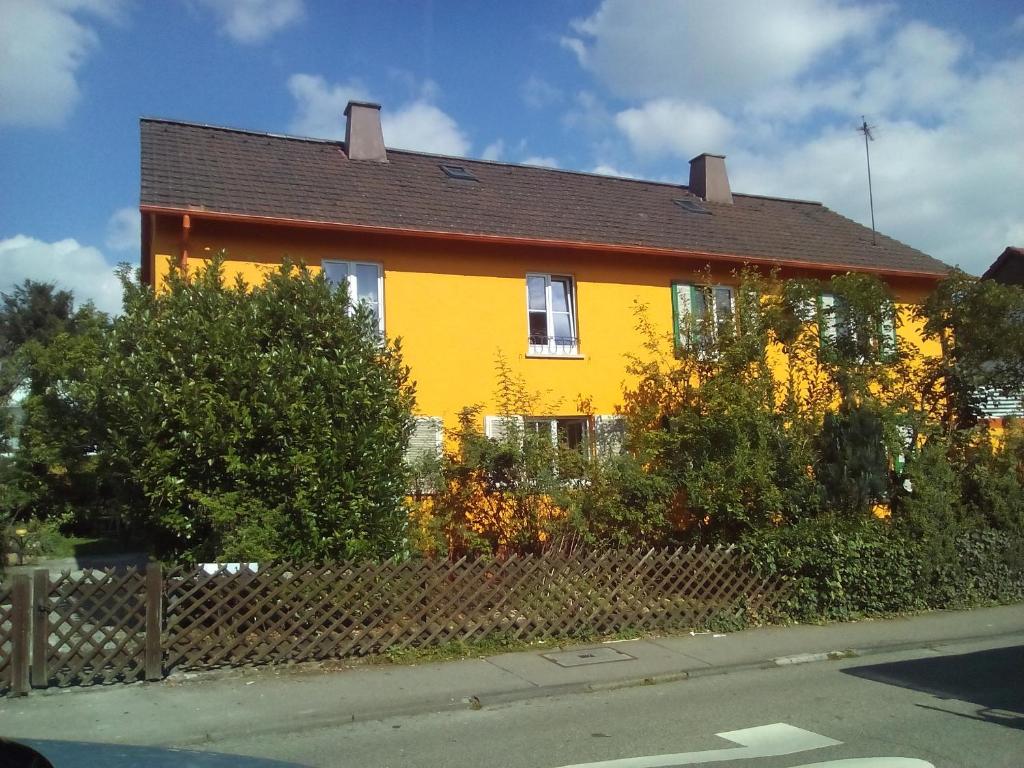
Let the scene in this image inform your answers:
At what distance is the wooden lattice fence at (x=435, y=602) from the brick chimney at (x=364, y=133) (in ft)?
31.1

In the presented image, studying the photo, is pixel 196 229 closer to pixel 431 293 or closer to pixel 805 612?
pixel 431 293

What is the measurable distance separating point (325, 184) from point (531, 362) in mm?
4685

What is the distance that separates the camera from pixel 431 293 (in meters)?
14.4

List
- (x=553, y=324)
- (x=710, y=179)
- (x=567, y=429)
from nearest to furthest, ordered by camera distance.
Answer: (x=567, y=429)
(x=553, y=324)
(x=710, y=179)

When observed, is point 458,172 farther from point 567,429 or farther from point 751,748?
point 751,748

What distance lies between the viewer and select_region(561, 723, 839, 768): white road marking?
6281mm

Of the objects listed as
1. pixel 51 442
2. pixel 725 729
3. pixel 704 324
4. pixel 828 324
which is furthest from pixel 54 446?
pixel 725 729

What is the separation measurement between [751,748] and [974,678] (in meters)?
3.65

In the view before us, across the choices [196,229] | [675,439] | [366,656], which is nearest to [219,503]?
[366,656]

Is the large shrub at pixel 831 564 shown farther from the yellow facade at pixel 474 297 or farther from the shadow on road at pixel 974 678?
the yellow facade at pixel 474 297

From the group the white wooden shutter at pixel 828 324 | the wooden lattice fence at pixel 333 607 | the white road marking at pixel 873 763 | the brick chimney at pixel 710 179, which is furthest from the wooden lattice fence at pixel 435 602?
the brick chimney at pixel 710 179

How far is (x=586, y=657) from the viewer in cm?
989

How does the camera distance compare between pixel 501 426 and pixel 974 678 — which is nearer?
pixel 974 678

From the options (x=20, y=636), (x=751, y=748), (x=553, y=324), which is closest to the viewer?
(x=751, y=748)
